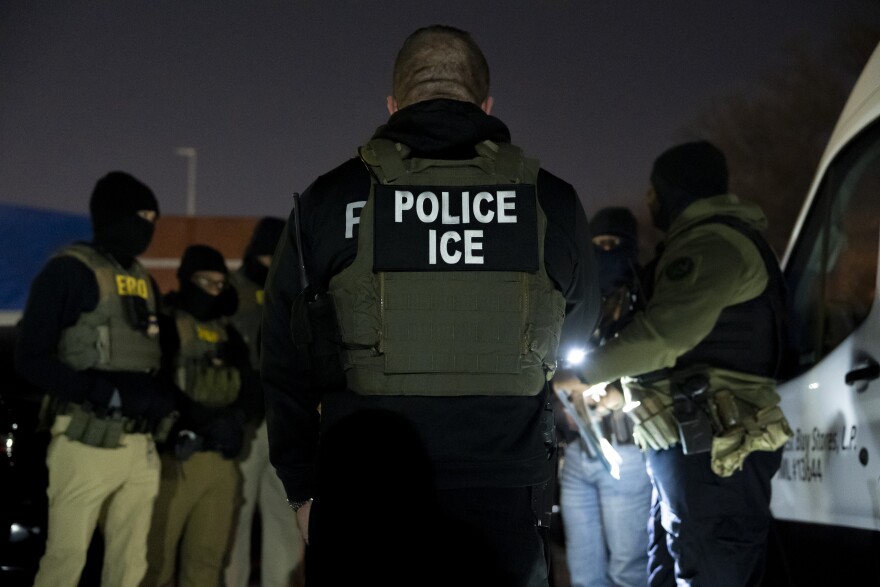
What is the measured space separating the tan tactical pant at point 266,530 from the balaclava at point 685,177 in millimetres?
2840

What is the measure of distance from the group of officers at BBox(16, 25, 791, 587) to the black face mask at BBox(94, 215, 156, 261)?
10 mm

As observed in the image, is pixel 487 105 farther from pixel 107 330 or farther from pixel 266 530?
pixel 266 530

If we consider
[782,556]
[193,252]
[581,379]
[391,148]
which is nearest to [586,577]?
[782,556]

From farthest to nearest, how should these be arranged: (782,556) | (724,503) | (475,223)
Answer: (782,556) → (724,503) → (475,223)

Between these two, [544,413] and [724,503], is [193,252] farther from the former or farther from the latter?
[544,413]

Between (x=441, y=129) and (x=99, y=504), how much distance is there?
2757mm

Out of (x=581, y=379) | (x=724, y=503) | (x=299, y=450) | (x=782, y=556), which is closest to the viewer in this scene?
(x=299, y=450)

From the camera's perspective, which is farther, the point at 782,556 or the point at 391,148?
the point at 782,556

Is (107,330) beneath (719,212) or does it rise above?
beneath

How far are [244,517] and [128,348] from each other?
1.66 metres

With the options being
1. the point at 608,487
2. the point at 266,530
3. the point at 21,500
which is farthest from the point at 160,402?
the point at 608,487

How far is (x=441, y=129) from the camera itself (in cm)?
246

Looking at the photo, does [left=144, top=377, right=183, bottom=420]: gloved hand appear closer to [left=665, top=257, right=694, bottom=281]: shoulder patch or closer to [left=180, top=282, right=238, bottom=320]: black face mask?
[left=180, top=282, right=238, bottom=320]: black face mask

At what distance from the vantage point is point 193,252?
5.73m
